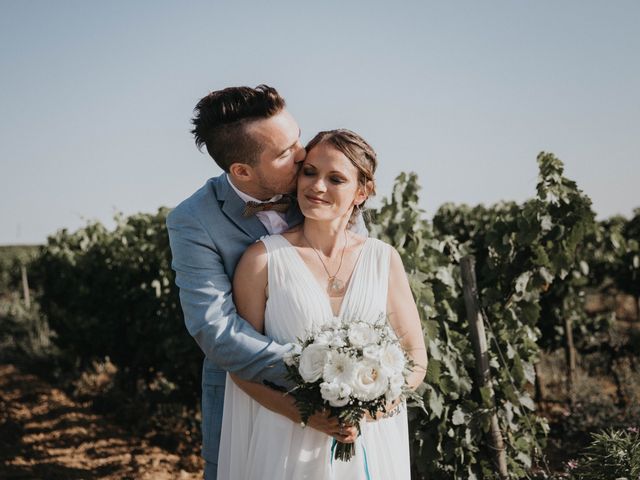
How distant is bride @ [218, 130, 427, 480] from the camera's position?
8.37 feet

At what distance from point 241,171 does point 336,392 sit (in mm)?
1137

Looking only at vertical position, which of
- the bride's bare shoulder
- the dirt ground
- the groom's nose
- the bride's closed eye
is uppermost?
the groom's nose

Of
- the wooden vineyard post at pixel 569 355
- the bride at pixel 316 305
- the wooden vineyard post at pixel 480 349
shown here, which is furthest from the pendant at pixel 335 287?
the wooden vineyard post at pixel 569 355

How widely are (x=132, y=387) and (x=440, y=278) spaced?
5.45m

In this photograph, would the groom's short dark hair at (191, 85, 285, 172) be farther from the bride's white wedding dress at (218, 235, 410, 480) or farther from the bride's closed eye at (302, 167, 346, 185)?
the bride's white wedding dress at (218, 235, 410, 480)

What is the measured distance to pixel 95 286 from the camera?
838 cm

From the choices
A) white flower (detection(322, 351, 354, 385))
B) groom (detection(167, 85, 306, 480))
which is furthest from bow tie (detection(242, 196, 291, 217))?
white flower (detection(322, 351, 354, 385))

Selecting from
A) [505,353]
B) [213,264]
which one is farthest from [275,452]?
[505,353]

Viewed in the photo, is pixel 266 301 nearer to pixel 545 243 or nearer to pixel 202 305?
pixel 202 305

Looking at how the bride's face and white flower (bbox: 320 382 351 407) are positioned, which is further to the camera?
the bride's face

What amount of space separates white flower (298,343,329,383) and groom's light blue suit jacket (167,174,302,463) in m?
0.24

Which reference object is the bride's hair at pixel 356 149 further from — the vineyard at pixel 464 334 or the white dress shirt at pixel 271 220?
the vineyard at pixel 464 334

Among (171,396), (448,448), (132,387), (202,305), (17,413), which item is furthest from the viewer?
(132,387)

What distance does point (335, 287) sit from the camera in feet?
8.89
